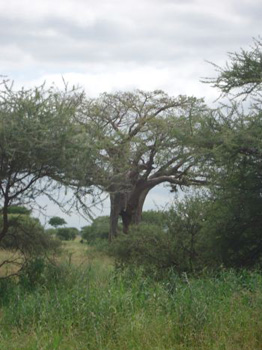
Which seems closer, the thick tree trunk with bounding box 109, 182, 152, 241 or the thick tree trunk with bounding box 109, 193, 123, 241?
the thick tree trunk with bounding box 109, 193, 123, 241

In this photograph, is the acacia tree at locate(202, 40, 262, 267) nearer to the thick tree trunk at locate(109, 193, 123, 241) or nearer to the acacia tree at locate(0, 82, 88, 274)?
the acacia tree at locate(0, 82, 88, 274)

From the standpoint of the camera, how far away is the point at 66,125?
1197cm

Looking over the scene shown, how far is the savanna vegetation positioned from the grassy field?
2 centimetres


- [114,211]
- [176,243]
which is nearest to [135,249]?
[176,243]

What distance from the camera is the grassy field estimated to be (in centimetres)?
804

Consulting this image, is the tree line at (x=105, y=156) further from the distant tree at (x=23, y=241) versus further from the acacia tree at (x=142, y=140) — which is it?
the acacia tree at (x=142, y=140)

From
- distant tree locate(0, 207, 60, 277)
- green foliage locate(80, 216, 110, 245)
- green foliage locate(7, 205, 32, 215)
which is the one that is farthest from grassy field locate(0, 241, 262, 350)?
green foliage locate(80, 216, 110, 245)

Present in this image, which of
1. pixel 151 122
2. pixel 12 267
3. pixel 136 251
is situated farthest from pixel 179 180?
pixel 12 267

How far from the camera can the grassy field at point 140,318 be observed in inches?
316

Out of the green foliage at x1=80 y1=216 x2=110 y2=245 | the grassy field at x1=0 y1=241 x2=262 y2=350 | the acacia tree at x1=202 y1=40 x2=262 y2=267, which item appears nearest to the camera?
the grassy field at x1=0 y1=241 x2=262 y2=350

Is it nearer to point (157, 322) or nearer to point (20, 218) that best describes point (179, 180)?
point (20, 218)

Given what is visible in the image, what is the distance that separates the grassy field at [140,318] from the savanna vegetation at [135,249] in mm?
18

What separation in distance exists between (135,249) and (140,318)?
776 cm

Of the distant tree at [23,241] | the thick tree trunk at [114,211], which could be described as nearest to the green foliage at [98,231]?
the thick tree trunk at [114,211]
